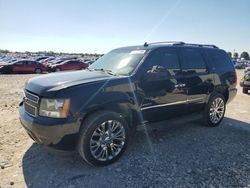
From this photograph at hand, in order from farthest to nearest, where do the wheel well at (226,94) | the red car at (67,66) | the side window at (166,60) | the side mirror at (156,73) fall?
the red car at (67,66) → the wheel well at (226,94) → the side window at (166,60) → the side mirror at (156,73)

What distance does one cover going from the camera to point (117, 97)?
12.8ft

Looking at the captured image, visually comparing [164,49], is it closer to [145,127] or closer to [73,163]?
[145,127]

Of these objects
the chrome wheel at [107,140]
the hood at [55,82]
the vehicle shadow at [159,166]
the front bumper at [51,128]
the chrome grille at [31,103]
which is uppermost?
the hood at [55,82]

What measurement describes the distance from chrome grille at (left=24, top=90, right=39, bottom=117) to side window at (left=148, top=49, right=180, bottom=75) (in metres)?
2.05

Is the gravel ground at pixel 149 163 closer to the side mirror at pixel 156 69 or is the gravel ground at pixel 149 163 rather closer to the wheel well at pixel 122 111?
the wheel well at pixel 122 111

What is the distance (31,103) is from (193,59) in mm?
3430

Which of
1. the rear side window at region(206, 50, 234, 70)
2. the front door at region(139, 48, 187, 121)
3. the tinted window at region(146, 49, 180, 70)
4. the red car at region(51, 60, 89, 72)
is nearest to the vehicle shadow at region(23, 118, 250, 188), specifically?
the front door at region(139, 48, 187, 121)

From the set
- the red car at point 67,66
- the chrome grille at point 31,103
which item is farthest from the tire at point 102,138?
the red car at point 67,66

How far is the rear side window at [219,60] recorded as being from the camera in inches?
229

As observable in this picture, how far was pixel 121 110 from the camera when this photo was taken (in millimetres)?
4062

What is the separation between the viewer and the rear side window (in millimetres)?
5816

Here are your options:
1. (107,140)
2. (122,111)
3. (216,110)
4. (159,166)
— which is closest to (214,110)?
(216,110)

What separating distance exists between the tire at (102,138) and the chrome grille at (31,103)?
2.49 feet

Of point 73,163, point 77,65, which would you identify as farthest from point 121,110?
point 77,65
